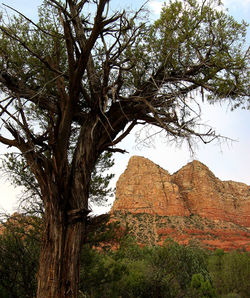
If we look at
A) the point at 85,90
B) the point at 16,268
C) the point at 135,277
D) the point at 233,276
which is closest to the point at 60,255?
the point at 85,90

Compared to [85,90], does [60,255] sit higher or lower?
lower

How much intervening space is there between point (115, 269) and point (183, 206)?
74.2 metres

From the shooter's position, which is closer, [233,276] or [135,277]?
[135,277]

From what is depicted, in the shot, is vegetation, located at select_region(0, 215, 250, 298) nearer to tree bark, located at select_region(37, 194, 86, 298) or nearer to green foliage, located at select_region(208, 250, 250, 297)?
green foliage, located at select_region(208, 250, 250, 297)

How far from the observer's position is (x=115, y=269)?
9.79m

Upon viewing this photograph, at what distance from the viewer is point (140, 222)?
65625 millimetres

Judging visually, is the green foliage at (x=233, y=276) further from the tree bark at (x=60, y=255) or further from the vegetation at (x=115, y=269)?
the tree bark at (x=60, y=255)

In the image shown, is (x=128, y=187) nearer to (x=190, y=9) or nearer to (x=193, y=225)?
(x=193, y=225)

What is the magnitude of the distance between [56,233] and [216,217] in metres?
80.8

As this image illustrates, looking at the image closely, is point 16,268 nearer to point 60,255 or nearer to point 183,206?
point 60,255

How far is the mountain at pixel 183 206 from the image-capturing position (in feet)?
207

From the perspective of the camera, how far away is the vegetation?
7691 millimetres

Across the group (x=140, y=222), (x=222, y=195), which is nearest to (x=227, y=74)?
(x=140, y=222)

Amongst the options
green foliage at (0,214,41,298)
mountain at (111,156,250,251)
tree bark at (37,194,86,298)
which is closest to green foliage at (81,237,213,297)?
green foliage at (0,214,41,298)
